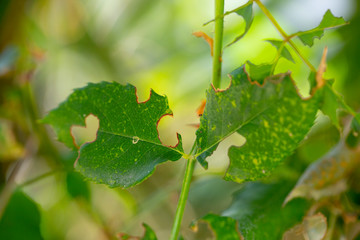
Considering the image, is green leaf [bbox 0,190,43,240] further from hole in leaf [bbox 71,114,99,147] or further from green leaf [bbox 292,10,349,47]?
green leaf [bbox 292,10,349,47]

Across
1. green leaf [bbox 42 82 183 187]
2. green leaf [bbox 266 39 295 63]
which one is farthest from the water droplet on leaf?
green leaf [bbox 266 39 295 63]

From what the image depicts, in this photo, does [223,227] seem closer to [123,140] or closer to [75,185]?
[123,140]

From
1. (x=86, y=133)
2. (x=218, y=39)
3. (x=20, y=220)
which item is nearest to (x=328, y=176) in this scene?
(x=218, y=39)

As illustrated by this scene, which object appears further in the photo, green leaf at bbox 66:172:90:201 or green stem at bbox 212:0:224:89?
green leaf at bbox 66:172:90:201

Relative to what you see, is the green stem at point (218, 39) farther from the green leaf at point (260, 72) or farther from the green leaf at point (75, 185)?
the green leaf at point (75, 185)

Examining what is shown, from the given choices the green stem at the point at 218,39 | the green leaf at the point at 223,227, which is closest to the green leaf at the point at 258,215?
the green leaf at the point at 223,227

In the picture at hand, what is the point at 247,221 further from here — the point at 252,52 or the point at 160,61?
the point at 160,61
